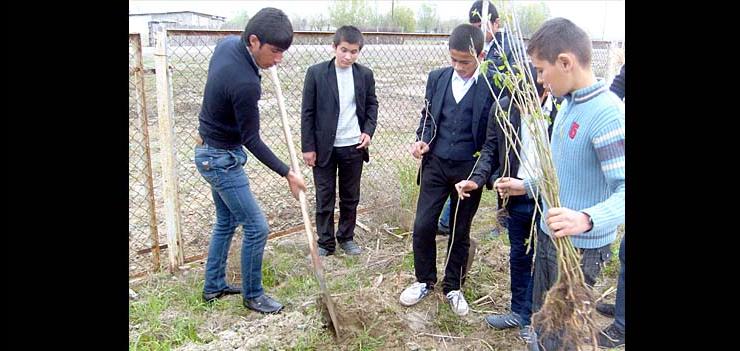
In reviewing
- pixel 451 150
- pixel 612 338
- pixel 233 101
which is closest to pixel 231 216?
pixel 233 101

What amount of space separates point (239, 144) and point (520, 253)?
5.49 ft

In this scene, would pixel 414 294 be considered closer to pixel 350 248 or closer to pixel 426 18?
pixel 350 248

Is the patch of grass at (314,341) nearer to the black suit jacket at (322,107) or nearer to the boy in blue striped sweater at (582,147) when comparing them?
the boy in blue striped sweater at (582,147)

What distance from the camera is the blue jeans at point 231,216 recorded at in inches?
121

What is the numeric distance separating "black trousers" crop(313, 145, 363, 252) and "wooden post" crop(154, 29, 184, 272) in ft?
3.34

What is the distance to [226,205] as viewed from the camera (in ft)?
10.6

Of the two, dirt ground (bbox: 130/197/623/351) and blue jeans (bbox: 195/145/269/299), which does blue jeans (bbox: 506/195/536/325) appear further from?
blue jeans (bbox: 195/145/269/299)

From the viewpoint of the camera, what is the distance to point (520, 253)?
296 cm

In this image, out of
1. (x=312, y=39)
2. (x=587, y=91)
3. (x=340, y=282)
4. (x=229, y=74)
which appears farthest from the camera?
(x=312, y=39)

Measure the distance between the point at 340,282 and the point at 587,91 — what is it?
2.26 metres

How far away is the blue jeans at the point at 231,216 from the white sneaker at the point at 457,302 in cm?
117
